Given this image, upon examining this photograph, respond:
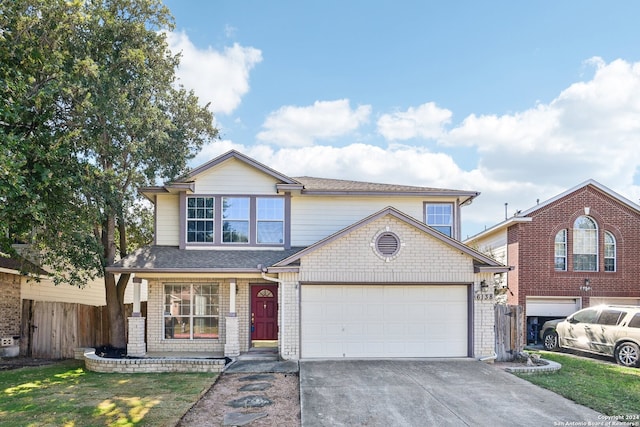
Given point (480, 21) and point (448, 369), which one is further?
point (480, 21)

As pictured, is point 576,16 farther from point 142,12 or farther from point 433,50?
point 142,12

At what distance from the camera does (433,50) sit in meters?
16.8

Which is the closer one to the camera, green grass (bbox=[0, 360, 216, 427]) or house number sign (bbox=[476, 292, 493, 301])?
green grass (bbox=[0, 360, 216, 427])

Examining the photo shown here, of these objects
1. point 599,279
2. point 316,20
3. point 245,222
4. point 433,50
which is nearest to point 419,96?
point 433,50

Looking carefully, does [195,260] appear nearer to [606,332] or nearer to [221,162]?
[221,162]

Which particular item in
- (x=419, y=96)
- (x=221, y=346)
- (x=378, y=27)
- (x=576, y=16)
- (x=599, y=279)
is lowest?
(x=221, y=346)

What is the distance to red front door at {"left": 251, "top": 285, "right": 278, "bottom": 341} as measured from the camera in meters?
14.1

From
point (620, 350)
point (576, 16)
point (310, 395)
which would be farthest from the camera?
point (576, 16)

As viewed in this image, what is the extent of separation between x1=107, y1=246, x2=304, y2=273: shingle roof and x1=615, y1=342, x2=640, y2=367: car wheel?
983 centimetres

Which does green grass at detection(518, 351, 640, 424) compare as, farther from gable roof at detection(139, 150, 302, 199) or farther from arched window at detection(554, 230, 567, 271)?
gable roof at detection(139, 150, 302, 199)

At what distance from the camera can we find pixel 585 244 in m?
17.8

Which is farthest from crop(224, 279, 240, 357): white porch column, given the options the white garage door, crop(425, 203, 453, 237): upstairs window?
crop(425, 203, 453, 237): upstairs window

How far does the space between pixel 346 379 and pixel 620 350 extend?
8396 mm

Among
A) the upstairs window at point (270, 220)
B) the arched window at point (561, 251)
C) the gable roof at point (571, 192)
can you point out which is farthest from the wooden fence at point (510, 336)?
the upstairs window at point (270, 220)
